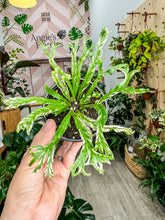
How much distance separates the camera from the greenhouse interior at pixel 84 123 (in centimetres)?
55

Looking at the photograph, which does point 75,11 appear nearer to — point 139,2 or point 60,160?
point 139,2

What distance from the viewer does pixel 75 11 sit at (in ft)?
16.5

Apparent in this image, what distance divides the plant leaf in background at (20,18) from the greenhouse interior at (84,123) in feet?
0.09

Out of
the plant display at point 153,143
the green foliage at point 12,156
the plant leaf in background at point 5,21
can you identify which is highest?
the plant leaf in background at point 5,21

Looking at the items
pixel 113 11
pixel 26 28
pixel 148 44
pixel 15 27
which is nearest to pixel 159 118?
pixel 148 44

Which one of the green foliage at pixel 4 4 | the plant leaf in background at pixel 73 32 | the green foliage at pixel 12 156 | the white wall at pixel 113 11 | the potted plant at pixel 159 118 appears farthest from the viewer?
the plant leaf in background at pixel 73 32

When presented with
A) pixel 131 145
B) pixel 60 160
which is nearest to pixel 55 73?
pixel 60 160

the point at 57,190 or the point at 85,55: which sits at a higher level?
the point at 85,55

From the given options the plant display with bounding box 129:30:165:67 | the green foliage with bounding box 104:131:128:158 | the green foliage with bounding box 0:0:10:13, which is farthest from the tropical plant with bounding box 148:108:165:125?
the green foliage with bounding box 0:0:10:13

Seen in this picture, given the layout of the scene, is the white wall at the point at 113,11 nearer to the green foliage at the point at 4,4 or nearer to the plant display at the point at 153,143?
the plant display at the point at 153,143

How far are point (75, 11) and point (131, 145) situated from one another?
4.66 meters

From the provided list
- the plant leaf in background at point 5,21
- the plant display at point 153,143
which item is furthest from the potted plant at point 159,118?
the plant leaf in background at point 5,21

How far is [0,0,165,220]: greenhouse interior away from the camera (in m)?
0.55

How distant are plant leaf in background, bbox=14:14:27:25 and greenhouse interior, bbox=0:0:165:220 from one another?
0.03 meters
